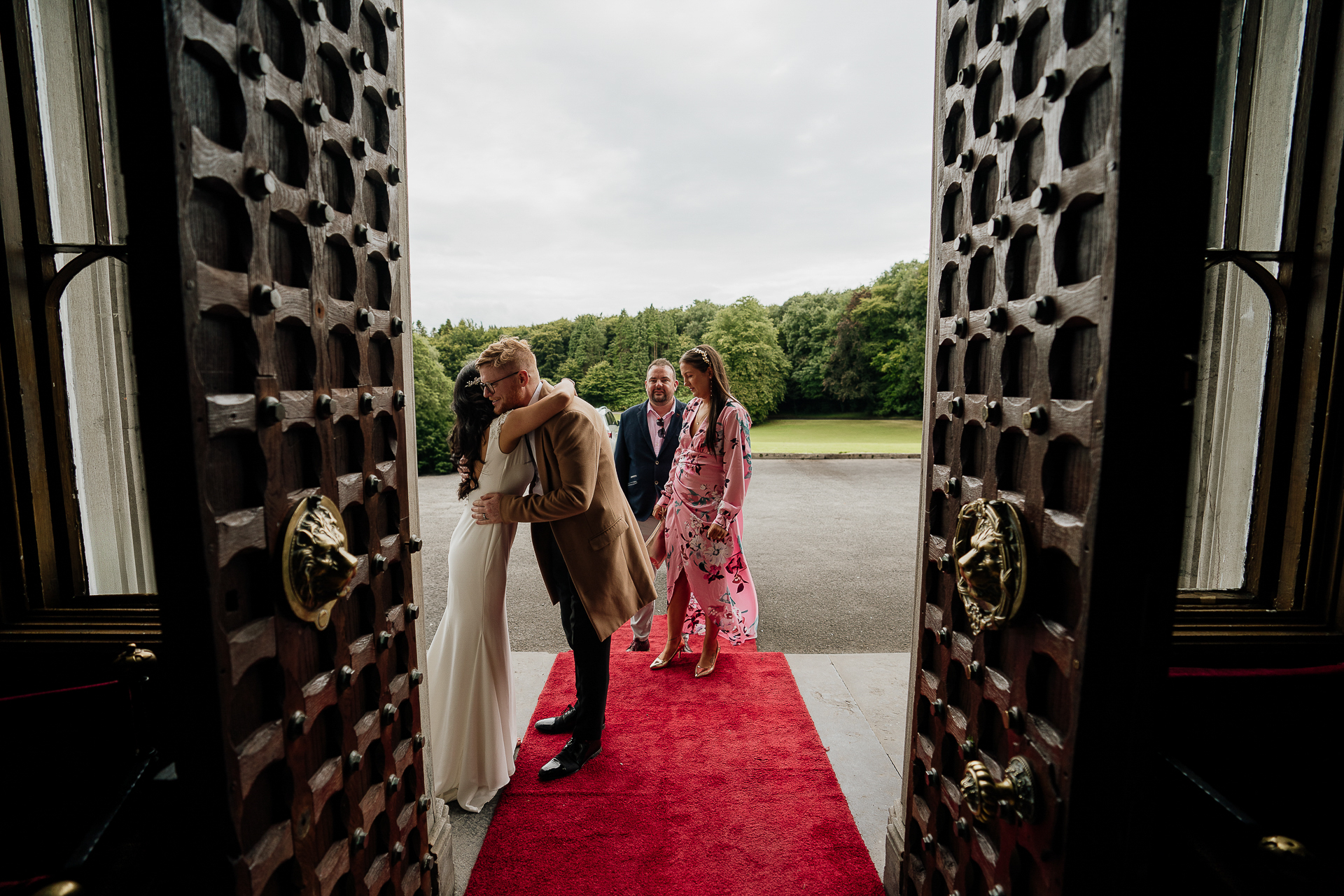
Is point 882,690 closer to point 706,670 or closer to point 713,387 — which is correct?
point 706,670

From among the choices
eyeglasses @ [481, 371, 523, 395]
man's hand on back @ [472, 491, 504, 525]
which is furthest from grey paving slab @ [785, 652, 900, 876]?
eyeglasses @ [481, 371, 523, 395]

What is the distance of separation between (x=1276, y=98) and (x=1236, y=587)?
4.65 feet

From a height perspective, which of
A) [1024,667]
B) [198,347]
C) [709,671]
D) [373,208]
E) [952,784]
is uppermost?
[373,208]

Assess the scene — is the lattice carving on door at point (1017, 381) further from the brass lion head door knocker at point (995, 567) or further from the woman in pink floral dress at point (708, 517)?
the woman in pink floral dress at point (708, 517)

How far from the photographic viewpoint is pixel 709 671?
3723 millimetres

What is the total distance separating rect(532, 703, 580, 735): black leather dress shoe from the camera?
10.1ft

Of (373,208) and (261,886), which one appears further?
(373,208)

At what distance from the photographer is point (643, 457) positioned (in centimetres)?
427

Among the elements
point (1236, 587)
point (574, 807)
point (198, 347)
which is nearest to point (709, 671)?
point (574, 807)

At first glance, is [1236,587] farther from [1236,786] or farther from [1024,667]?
[1024,667]

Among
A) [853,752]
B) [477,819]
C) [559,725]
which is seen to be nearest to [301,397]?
[477,819]

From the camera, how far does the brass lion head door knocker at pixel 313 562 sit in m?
1.11

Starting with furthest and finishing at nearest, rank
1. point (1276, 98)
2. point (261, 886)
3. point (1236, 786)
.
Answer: point (1276, 98) < point (1236, 786) < point (261, 886)

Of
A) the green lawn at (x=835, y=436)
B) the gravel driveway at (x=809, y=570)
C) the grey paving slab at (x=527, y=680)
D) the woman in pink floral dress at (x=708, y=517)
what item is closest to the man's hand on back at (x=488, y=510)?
the gravel driveway at (x=809, y=570)
